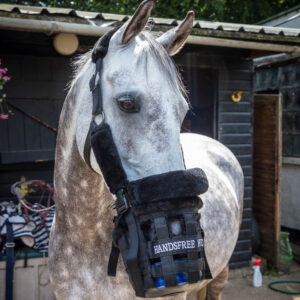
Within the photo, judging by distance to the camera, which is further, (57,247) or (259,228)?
(259,228)

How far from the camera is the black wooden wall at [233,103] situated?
4250 mm

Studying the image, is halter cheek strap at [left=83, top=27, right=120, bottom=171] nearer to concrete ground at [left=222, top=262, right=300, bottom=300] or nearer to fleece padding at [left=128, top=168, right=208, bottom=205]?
fleece padding at [left=128, top=168, right=208, bottom=205]

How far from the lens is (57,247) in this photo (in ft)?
5.56

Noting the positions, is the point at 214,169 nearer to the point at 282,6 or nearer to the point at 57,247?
the point at 57,247

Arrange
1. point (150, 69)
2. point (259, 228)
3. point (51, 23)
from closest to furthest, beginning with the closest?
point (150, 69) < point (51, 23) < point (259, 228)

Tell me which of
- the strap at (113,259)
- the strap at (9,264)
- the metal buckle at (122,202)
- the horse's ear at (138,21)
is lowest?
the strap at (9,264)

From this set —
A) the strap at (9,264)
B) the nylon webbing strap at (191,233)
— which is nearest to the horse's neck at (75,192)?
the nylon webbing strap at (191,233)

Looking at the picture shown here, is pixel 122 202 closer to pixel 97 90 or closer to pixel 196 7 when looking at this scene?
pixel 97 90

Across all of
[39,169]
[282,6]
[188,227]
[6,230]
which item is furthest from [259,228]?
[282,6]

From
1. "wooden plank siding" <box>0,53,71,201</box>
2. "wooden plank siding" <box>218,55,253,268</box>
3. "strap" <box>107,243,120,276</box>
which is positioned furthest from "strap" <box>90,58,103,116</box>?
"wooden plank siding" <box>218,55,253,268</box>

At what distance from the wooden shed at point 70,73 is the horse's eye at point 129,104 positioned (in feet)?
6.06

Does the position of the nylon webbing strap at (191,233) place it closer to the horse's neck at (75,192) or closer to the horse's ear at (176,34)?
the horse's neck at (75,192)

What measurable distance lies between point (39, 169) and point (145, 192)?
3054 mm

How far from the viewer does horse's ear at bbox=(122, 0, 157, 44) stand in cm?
121
